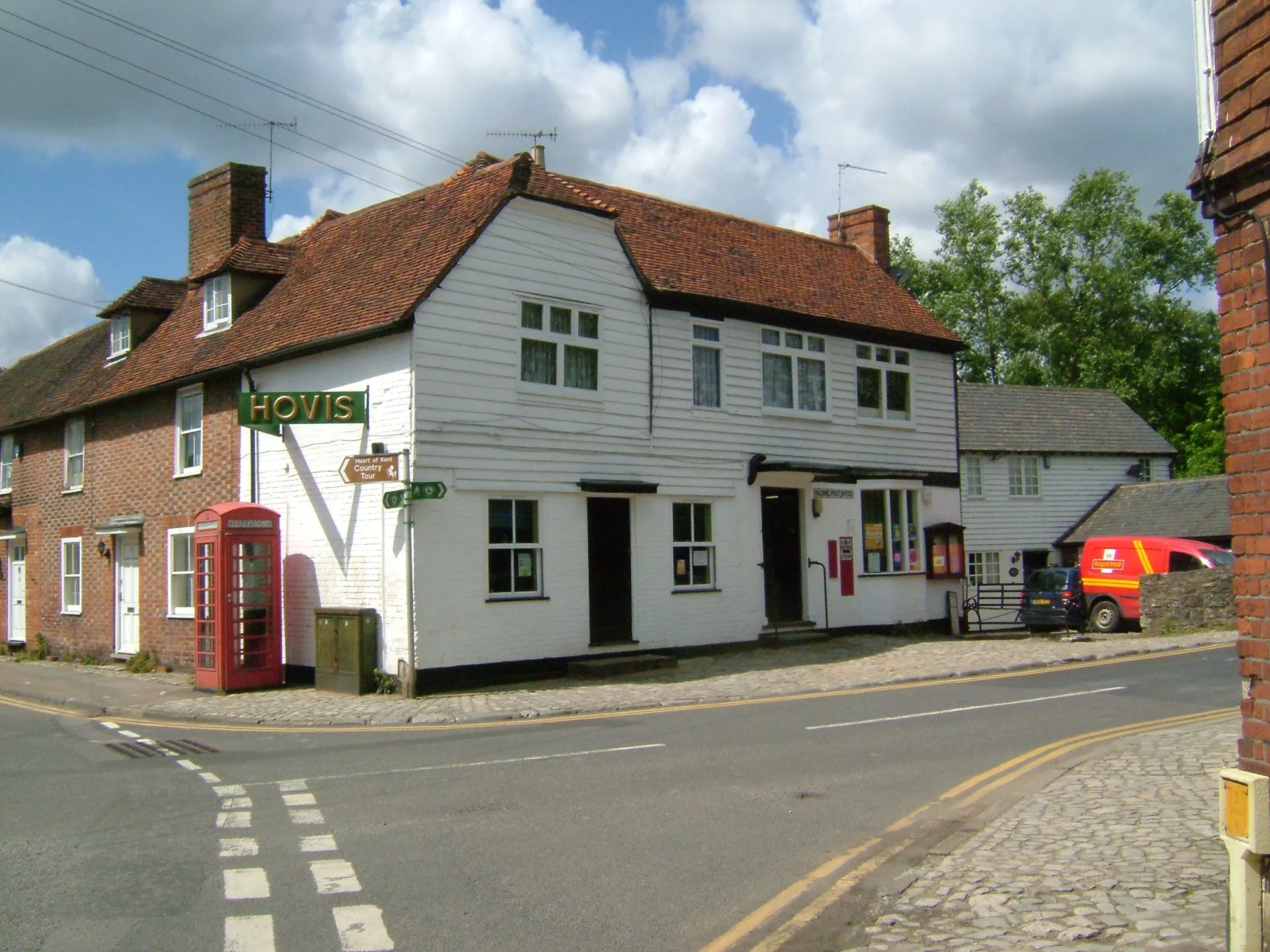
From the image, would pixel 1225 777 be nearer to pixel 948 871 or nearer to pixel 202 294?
pixel 948 871

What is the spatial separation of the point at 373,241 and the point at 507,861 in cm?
1480

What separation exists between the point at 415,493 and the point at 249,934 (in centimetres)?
1024

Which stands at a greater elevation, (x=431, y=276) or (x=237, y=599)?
(x=431, y=276)

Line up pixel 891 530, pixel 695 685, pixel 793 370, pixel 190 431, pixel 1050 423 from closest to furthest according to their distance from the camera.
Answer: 1. pixel 695 685
2. pixel 190 431
3. pixel 793 370
4. pixel 891 530
5. pixel 1050 423

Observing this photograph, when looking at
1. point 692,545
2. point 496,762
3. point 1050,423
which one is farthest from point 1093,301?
point 496,762

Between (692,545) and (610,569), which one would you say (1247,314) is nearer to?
(610,569)

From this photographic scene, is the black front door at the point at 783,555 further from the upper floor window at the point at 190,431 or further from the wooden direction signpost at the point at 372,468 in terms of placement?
the upper floor window at the point at 190,431

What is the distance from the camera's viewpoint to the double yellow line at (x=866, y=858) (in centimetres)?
594

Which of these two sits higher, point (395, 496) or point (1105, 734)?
point (395, 496)

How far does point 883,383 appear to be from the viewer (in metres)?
24.4

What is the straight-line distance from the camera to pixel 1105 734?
11.8m

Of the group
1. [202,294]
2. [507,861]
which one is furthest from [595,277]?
[507,861]

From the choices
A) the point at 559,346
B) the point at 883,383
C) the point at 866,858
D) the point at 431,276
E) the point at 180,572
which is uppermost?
the point at 431,276

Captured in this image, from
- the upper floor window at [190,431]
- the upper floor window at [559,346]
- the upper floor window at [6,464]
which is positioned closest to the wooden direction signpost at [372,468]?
the upper floor window at [559,346]
